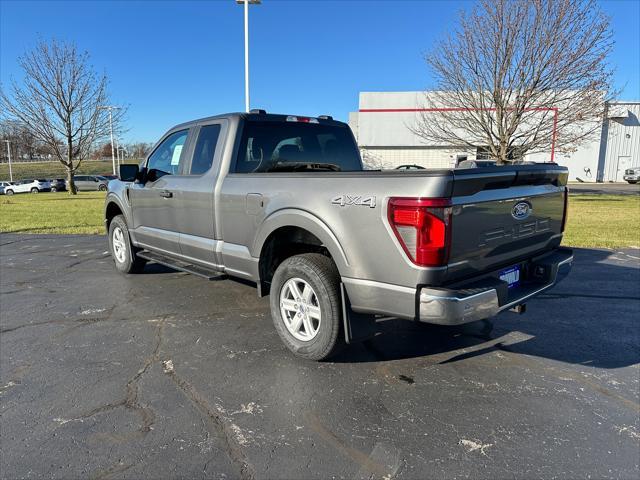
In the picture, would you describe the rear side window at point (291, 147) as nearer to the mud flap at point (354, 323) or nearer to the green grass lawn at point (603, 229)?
the mud flap at point (354, 323)

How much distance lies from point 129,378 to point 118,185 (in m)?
3.68

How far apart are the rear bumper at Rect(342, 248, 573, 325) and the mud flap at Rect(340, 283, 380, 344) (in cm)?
6

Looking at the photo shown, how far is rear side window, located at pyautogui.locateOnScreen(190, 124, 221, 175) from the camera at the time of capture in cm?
436

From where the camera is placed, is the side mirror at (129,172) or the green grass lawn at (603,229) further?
the green grass lawn at (603,229)

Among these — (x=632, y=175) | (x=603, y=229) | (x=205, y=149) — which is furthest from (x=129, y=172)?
(x=632, y=175)

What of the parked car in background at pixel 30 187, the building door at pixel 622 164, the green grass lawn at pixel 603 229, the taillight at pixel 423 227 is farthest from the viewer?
the parked car in background at pixel 30 187

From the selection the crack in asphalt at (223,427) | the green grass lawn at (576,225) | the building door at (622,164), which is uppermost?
the building door at (622,164)

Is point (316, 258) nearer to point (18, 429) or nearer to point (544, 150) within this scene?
point (18, 429)

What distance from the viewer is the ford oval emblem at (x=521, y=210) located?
3131 millimetres

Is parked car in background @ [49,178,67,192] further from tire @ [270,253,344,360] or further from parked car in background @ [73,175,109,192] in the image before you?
tire @ [270,253,344,360]

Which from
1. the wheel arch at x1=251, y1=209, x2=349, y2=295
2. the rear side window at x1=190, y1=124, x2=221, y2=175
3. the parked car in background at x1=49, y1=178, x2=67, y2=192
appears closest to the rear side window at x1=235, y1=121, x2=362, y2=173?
the rear side window at x1=190, y1=124, x2=221, y2=175

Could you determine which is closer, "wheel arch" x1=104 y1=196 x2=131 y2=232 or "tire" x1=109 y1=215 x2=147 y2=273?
"tire" x1=109 y1=215 x2=147 y2=273

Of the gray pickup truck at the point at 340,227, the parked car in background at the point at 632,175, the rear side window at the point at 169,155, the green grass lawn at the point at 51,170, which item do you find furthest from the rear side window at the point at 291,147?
the green grass lawn at the point at 51,170

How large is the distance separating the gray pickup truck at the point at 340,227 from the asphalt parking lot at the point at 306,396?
1.61ft
